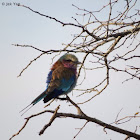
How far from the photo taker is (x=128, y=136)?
368 cm

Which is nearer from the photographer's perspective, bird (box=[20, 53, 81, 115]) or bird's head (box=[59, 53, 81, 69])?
bird (box=[20, 53, 81, 115])

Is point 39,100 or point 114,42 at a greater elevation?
point 114,42

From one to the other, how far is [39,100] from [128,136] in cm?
144

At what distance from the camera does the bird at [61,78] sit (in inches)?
171

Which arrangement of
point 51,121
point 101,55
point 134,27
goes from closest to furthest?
1. point 51,121
2. point 101,55
3. point 134,27

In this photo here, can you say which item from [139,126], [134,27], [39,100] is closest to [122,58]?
[134,27]

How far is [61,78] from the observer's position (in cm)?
467

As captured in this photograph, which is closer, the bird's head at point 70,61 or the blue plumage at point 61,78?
the blue plumage at point 61,78

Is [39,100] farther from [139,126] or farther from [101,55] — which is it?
[139,126]

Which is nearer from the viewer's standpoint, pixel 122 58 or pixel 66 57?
pixel 122 58

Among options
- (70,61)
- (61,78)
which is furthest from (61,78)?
(70,61)

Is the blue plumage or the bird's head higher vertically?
the bird's head

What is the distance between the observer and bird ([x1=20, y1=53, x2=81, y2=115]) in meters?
4.34

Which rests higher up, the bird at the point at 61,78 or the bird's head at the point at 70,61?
the bird's head at the point at 70,61
